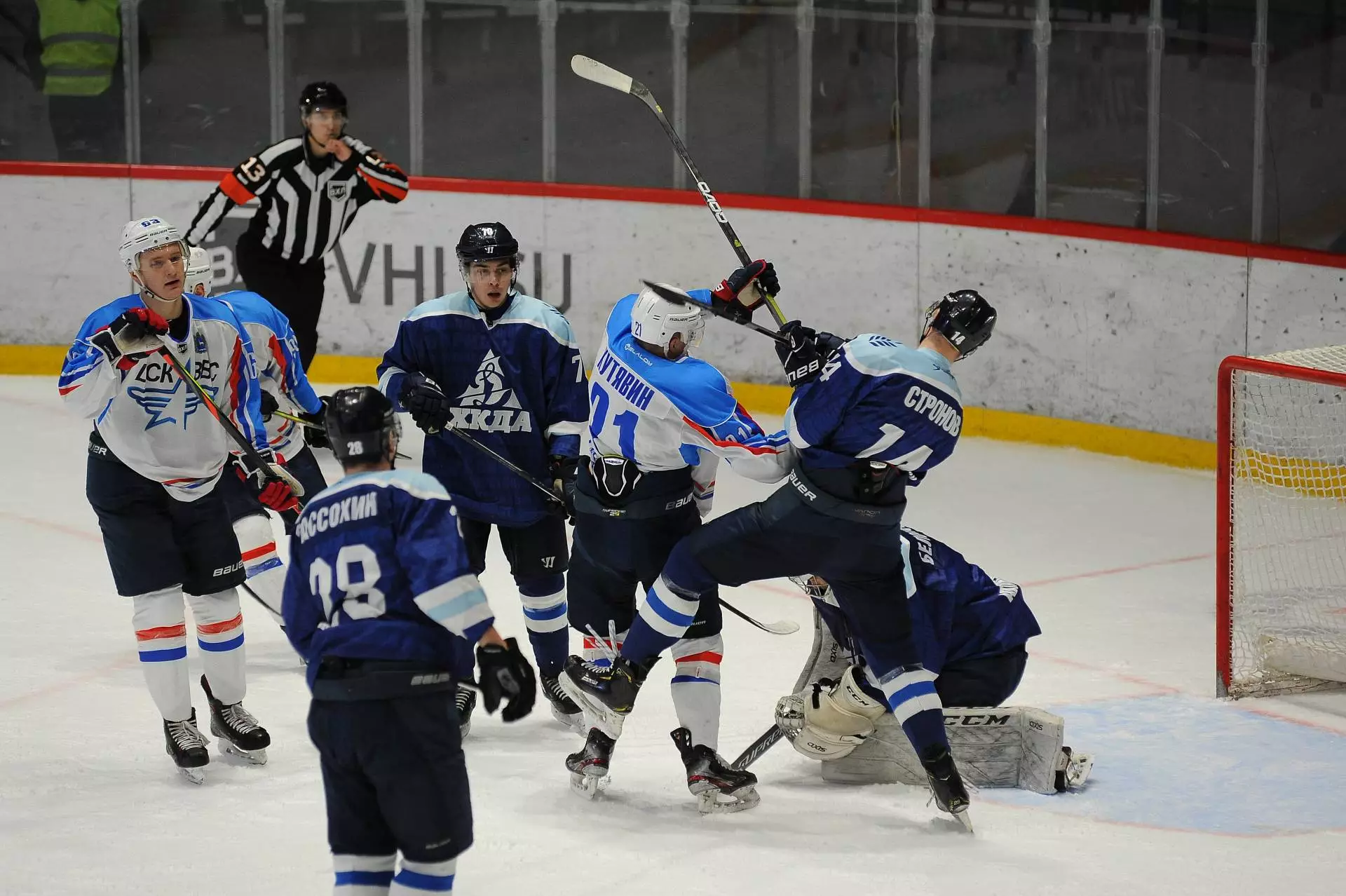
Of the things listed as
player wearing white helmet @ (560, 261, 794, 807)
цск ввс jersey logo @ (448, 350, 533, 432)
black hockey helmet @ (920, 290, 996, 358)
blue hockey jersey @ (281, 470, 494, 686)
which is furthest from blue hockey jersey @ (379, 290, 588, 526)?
blue hockey jersey @ (281, 470, 494, 686)

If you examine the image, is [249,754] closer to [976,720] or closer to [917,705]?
[917,705]

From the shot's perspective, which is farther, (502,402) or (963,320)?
(502,402)

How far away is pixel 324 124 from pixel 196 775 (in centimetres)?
305

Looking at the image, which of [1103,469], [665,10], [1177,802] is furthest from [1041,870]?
[665,10]

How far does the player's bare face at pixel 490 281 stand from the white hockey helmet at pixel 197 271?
0.92 m

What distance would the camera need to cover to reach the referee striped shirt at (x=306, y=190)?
21.2 ft

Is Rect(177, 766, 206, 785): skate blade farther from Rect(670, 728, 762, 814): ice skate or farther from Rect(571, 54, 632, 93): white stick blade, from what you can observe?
Rect(571, 54, 632, 93): white stick blade

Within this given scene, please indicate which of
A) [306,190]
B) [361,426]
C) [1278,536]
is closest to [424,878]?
[361,426]

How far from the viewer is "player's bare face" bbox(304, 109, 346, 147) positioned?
20.7ft

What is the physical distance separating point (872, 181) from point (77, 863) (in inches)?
209

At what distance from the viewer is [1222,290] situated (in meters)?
6.89

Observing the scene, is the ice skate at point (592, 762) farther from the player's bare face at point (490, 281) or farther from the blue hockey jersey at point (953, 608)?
the player's bare face at point (490, 281)

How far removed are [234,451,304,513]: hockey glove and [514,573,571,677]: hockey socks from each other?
A: 1.92 feet

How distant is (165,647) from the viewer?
3.96 meters
